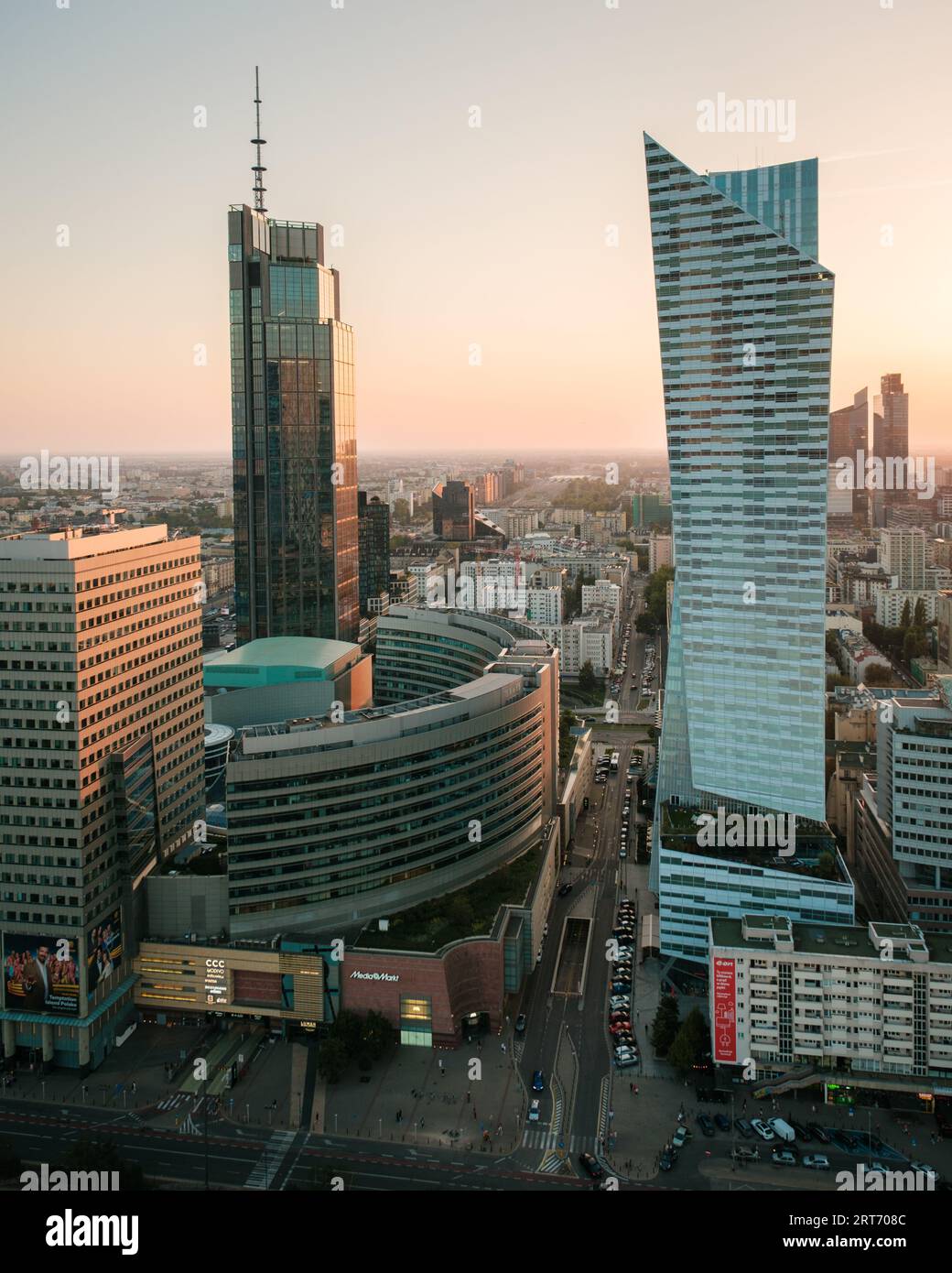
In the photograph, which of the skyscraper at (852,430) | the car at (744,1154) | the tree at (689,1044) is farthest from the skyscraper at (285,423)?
the skyscraper at (852,430)

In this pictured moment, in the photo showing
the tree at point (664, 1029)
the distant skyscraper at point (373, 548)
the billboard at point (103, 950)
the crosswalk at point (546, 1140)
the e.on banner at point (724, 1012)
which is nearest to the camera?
the crosswalk at point (546, 1140)

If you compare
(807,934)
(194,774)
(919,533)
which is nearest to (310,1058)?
(194,774)

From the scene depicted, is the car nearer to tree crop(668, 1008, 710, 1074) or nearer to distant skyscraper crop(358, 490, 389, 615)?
tree crop(668, 1008, 710, 1074)

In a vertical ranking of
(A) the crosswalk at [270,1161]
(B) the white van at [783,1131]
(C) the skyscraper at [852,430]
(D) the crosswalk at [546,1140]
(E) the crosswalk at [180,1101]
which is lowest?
(A) the crosswalk at [270,1161]

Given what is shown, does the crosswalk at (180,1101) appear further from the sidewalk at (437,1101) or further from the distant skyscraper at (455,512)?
the distant skyscraper at (455,512)

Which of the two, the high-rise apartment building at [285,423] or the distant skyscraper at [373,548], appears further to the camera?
the distant skyscraper at [373,548]

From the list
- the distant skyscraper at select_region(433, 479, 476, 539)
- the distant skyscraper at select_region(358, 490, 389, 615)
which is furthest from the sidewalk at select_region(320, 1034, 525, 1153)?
the distant skyscraper at select_region(433, 479, 476, 539)

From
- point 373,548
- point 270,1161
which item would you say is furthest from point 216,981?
point 373,548

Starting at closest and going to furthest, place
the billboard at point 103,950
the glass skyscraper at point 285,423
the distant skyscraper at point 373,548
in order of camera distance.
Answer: the billboard at point 103,950, the glass skyscraper at point 285,423, the distant skyscraper at point 373,548
